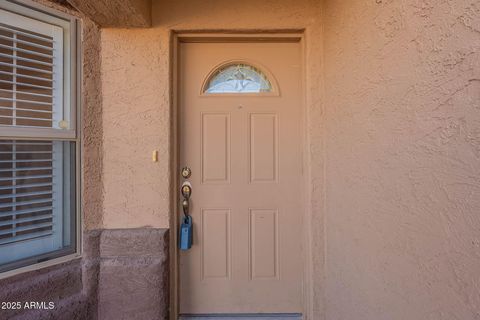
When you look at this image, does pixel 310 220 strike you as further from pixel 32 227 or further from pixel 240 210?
pixel 32 227

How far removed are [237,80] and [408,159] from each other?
150 centimetres

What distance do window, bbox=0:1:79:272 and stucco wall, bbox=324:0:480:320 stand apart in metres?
1.97

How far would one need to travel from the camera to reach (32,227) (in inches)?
70.6

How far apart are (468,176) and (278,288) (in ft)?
5.68

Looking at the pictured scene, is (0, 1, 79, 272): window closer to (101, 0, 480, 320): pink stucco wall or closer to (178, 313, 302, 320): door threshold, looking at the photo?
(101, 0, 480, 320): pink stucco wall

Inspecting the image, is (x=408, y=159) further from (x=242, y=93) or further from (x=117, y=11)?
(x=117, y=11)

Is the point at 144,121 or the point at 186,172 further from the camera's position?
the point at 186,172

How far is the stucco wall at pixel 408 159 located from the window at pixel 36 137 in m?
1.97

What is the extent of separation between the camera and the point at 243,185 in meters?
2.09

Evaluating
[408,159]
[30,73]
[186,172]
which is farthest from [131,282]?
[408,159]

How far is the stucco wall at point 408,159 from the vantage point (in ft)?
2.48

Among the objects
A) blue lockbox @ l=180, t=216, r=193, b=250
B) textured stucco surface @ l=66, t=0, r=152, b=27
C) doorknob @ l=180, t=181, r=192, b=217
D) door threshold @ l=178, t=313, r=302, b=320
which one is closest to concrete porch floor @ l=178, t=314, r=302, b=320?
door threshold @ l=178, t=313, r=302, b=320

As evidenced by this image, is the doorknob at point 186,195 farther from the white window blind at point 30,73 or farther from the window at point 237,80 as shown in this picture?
the white window blind at point 30,73

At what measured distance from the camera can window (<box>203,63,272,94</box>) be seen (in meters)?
2.12
